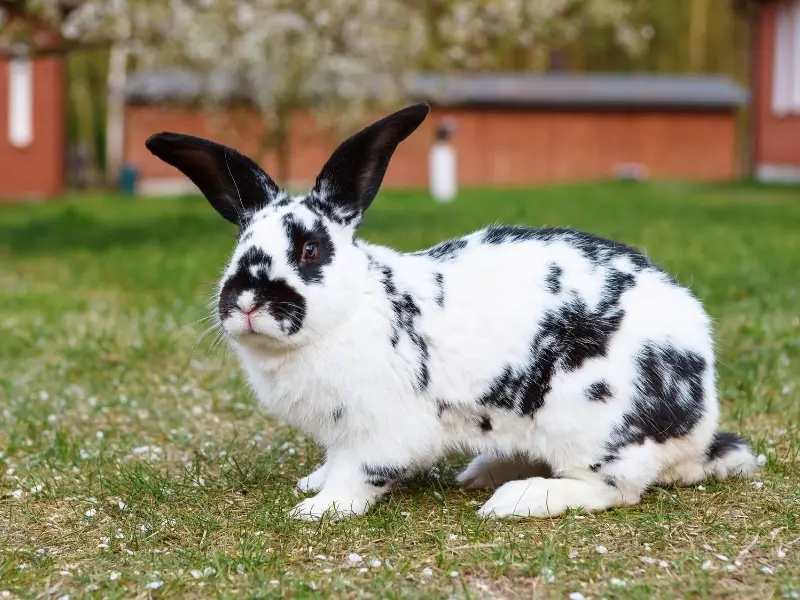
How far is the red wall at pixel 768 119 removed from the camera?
66.3 feet

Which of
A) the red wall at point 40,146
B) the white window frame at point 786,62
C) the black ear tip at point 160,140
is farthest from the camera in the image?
the red wall at point 40,146

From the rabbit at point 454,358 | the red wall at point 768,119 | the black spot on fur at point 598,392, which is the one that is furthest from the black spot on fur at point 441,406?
the red wall at point 768,119

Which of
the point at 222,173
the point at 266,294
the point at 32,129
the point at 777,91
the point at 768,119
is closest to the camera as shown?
the point at 266,294

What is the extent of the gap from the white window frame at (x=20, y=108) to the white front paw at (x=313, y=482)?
19.1 m

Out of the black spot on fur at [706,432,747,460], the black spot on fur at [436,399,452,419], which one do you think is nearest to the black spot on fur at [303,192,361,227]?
the black spot on fur at [436,399,452,419]

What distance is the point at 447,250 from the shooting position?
13.1ft

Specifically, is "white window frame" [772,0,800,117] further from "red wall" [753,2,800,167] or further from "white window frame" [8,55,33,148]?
"white window frame" [8,55,33,148]

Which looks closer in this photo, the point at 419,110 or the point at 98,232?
the point at 419,110

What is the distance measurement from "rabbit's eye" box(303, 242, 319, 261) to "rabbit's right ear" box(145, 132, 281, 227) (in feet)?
1.07

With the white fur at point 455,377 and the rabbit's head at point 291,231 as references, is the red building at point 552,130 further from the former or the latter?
the white fur at point 455,377

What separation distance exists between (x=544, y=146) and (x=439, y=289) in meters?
25.9

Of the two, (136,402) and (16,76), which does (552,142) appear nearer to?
(16,76)

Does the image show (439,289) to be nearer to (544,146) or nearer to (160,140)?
(160,140)

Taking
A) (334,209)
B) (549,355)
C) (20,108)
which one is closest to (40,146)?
(20,108)
